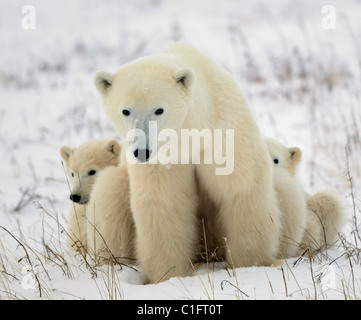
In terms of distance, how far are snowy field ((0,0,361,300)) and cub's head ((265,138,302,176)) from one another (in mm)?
749

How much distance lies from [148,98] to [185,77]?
0.29 meters

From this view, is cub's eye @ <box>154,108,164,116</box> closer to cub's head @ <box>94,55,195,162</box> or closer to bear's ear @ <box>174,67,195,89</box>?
cub's head @ <box>94,55,195,162</box>

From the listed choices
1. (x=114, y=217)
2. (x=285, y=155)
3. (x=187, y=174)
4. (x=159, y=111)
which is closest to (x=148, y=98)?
(x=159, y=111)

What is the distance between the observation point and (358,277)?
3125 mm

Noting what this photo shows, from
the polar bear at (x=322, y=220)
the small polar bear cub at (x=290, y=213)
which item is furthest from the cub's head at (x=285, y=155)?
the small polar bear cub at (x=290, y=213)

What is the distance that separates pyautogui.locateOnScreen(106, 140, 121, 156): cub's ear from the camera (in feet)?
16.9

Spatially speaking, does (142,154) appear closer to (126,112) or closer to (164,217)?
(126,112)

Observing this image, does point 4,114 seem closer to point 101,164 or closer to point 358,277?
point 101,164

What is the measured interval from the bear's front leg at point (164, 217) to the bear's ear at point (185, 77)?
630 mm

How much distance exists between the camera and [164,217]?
3.65m

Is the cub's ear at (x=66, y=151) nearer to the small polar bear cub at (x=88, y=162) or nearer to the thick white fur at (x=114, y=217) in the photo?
the small polar bear cub at (x=88, y=162)

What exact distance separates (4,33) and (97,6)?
4.11 m

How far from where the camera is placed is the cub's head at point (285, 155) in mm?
4852
